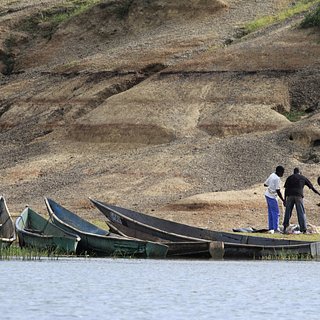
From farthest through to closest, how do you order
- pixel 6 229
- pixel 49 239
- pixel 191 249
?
pixel 6 229 → pixel 191 249 → pixel 49 239

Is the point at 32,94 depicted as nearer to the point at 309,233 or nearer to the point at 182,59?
the point at 182,59

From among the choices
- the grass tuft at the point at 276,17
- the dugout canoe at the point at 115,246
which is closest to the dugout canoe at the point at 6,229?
the dugout canoe at the point at 115,246

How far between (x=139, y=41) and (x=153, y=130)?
13184 millimetres

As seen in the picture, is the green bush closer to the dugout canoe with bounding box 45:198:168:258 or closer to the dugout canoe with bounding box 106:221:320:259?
the dugout canoe with bounding box 106:221:320:259

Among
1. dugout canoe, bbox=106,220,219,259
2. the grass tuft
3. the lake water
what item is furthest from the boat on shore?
the grass tuft

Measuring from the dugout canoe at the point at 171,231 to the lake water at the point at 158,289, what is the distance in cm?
79

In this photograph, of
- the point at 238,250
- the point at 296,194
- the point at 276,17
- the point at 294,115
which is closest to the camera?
the point at 238,250

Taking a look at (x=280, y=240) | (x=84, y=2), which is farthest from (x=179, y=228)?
(x=84, y=2)

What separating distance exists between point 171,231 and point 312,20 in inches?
1136

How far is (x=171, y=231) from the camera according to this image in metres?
39.7

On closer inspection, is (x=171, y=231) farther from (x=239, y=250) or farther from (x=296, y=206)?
(x=296, y=206)

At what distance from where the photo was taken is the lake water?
84.3ft

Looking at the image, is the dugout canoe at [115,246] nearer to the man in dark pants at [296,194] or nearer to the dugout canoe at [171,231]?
the dugout canoe at [171,231]

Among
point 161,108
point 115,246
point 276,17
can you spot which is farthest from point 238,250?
point 276,17
